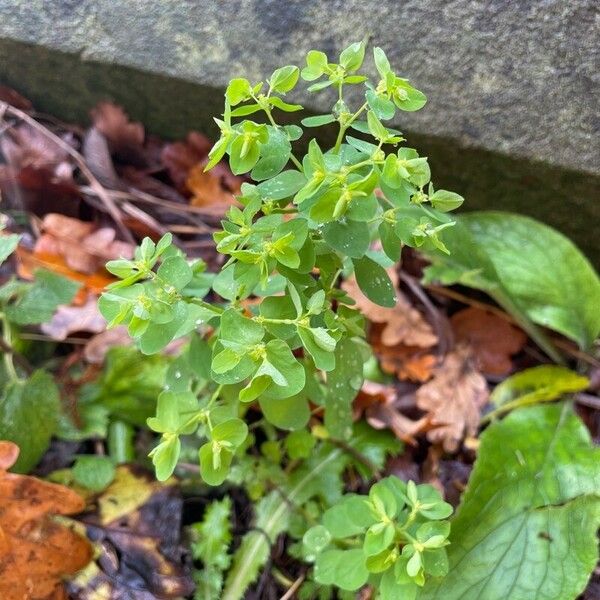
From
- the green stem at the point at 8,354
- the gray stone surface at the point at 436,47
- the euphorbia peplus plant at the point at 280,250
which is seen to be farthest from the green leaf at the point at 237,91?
the green stem at the point at 8,354

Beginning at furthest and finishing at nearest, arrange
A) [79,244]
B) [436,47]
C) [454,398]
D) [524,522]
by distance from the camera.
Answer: [79,244] → [454,398] → [436,47] → [524,522]

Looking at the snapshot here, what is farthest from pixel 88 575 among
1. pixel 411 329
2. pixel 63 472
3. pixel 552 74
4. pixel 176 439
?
pixel 552 74

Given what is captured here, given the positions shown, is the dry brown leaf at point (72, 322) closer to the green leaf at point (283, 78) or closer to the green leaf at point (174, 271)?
the green leaf at point (174, 271)

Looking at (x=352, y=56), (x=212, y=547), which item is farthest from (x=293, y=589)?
(x=352, y=56)

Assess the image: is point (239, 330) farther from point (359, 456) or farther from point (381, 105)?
point (359, 456)

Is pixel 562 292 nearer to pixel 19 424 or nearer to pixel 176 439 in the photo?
pixel 176 439

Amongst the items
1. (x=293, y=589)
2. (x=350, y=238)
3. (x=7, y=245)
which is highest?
(x=350, y=238)
